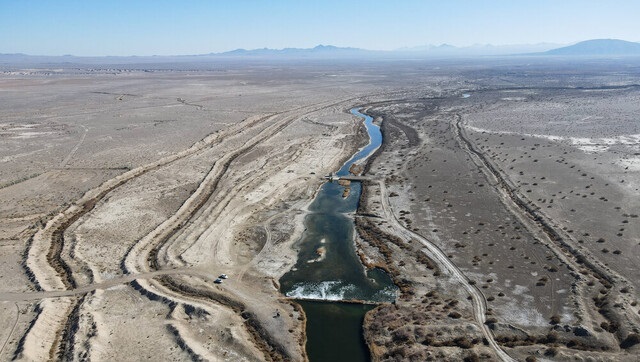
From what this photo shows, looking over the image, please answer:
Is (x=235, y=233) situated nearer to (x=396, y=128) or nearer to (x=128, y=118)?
(x=396, y=128)

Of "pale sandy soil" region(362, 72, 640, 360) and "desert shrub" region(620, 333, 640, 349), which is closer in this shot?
"desert shrub" region(620, 333, 640, 349)

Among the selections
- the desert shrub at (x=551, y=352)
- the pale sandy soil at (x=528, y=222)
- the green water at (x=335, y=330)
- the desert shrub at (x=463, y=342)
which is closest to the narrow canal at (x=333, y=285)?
the green water at (x=335, y=330)

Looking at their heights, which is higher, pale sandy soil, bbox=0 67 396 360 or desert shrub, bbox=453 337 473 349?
pale sandy soil, bbox=0 67 396 360

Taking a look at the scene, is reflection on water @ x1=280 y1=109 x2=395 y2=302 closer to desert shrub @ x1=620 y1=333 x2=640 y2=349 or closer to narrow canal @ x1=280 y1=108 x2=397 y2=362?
narrow canal @ x1=280 y1=108 x2=397 y2=362

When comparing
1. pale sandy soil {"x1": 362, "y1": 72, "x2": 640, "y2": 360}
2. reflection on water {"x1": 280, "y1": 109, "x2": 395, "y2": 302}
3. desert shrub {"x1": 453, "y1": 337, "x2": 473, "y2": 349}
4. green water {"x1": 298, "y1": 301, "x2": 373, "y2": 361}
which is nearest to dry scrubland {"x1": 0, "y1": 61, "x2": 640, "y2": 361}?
desert shrub {"x1": 453, "y1": 337, "x2": 473, "y2": 349}

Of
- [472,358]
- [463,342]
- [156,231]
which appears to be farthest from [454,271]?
[156,231]

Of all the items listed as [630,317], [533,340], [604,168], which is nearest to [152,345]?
[533,340]

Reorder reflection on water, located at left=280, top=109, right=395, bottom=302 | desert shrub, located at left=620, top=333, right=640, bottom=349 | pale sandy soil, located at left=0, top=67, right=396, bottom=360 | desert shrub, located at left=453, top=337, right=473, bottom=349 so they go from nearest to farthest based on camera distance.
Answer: desert shrub, located at left=620, top=333, right=640, bottom=349 < desert shrub, located at left=453, top=337, right=473, bottom=349 < pale sandy soil, located at left=0, top=67, right=396, bottom=360 < reflection on water, located at left=280, top=109, right=395, bottom=302
